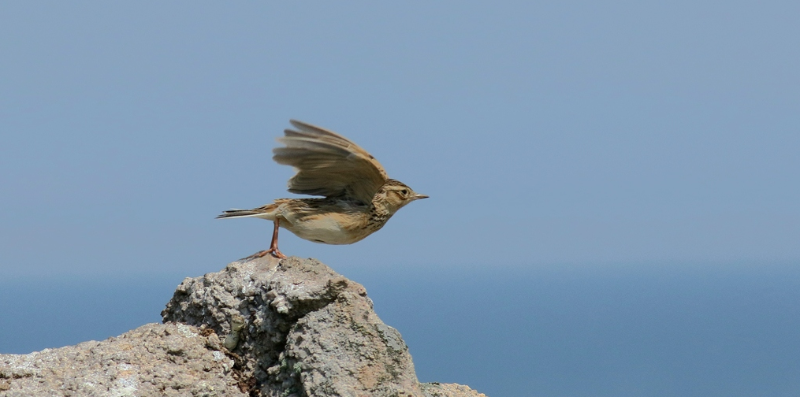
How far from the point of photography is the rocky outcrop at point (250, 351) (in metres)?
5.24

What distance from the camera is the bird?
744cm

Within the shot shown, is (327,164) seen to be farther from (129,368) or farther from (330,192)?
(129,368)

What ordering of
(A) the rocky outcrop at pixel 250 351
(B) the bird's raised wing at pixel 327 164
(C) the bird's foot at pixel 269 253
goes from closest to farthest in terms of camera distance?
(A) the rocky outcrop at pixel 250 351 → (C) the bird's foot at pixel 269 253 → (B) the bird's raised wing at pixel 327 164

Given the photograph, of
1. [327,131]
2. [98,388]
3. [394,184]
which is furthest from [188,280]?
[394,184]

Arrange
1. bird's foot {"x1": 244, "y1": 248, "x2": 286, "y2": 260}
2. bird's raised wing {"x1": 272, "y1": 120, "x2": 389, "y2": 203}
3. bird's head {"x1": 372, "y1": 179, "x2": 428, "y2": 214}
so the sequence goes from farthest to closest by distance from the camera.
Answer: bird's head {"x1": 372, "y1": 179, "x2": 428, "y2": 214}, bird's raised wing {"x1": 272, "y1": 120, "x2": 389, "y2": 203}, bird's foot {"x1": 244, "y1": 248, "x2": 286, "y2": 260}

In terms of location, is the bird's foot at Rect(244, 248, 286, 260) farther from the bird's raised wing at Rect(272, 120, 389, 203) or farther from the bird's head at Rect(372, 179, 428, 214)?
the bird's head at Rect(372, 179, 428, 214)

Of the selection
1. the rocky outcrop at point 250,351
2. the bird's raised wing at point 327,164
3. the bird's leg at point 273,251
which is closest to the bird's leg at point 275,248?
the bird's leg at point 273,251

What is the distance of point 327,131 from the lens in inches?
290

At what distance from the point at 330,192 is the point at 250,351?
2568 millimetres

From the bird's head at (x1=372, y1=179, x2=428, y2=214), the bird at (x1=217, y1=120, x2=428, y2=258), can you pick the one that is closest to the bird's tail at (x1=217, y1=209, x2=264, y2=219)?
the bird at (x1=217, y1=120, x2=428, y2=258)

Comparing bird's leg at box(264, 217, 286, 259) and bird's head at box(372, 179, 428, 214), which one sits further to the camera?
bird's head at box(372, 179, 428, 214)

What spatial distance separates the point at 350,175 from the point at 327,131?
0.65 metres

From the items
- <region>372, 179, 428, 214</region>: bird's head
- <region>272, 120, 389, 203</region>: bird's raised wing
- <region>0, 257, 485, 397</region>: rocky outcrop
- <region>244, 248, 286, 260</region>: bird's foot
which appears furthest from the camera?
<region>372, 179, 428, 214</region>: bird's head

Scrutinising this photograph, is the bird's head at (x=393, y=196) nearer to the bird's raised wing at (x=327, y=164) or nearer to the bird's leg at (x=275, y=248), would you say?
the bird's raised wing at (x=327, y=164)
